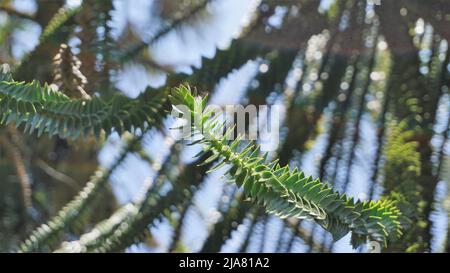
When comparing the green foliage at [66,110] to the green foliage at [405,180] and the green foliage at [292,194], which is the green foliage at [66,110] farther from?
the green foliage at [405,180]

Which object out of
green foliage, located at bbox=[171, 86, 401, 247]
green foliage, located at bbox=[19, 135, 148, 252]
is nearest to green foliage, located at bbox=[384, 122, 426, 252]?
green foliage, located at bbox=[171, 86, 401, 247]

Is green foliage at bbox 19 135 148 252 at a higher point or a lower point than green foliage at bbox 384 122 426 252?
lower

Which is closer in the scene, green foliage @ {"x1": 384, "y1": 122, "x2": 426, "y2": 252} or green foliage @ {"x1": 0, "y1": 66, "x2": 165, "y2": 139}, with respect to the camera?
green foliage @ {"x1": 0, "y1": 66, "x2": 165, "y2": 139}

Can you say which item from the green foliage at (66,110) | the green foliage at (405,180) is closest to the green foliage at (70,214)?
the green foliage at (66,110)

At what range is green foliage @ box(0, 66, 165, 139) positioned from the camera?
2.16ft

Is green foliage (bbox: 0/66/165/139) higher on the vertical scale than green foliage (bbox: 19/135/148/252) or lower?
higher

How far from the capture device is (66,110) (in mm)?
698

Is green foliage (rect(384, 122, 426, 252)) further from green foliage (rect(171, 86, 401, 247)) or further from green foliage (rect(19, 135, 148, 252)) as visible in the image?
green foliage (rect(19, 135, 148, 252))

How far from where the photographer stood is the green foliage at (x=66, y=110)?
0.66 m

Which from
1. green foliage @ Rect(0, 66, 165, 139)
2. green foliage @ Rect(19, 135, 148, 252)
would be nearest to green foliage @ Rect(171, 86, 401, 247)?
green foliage @ Rect(0, 66, 165, 139)

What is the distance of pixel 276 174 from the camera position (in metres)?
0.61

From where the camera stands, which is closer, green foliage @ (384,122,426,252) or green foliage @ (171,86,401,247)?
green foliage @ (171,86,401,247)
